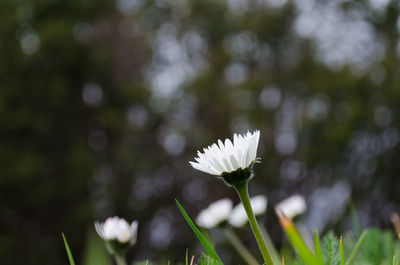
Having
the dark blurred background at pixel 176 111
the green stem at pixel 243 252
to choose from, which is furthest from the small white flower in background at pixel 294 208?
the dark blurred background at pixel 176 111

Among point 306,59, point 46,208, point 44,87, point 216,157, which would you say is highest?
point 44,87

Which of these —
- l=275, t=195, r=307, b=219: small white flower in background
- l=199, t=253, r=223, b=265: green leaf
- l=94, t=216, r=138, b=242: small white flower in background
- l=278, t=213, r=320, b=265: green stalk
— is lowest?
l=275, t=195, r=307, b=219: small white flower in background

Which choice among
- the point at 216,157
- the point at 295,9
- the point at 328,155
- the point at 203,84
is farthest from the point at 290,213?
the point at 295,9

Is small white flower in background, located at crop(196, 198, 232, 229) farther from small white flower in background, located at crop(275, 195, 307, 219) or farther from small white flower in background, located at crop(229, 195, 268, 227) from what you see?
small white flower in background, located at crop(275, 195, 307, 219)

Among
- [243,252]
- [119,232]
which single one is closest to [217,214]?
[243,252]

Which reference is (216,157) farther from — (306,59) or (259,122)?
(306,59)

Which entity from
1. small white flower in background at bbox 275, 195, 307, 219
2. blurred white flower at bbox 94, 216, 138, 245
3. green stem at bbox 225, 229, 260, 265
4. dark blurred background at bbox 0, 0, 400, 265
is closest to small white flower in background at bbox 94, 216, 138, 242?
blurred white flower at bbox 94, 216, 138, 245

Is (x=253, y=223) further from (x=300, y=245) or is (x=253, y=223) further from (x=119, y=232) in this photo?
(x=119, y=232)

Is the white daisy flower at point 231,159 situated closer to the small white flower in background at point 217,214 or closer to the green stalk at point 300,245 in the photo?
the green stalk at point 300,245
